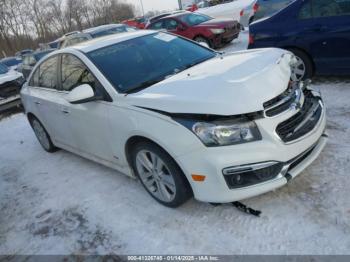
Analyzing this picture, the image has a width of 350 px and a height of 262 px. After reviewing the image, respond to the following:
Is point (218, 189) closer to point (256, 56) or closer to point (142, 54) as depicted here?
point (256, 56)

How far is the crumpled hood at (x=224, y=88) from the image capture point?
2.78 metres

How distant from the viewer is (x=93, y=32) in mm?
12562

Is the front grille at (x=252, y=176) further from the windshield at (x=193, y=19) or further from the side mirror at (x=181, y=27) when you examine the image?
the windshield at (x=193, y=19)

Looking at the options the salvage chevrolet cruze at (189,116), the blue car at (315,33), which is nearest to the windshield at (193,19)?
the blue car at (315,33)

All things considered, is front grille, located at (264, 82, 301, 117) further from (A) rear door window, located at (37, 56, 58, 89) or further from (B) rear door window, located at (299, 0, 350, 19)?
(A) rear door window, located at (37, 56, 58, 89)

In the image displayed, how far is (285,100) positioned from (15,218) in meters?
3.29

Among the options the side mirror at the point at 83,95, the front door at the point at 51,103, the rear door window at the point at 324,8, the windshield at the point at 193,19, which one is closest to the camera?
the side mirror at the point at 83,95

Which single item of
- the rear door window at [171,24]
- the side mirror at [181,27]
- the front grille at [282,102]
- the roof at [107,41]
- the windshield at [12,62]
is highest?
the roof at [107,41]

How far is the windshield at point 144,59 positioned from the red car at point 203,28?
700 centimetres

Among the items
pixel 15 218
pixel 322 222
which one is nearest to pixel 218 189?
pixel 322 222

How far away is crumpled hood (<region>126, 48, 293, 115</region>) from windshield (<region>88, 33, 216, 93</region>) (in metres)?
0.26

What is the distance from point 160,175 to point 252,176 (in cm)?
92

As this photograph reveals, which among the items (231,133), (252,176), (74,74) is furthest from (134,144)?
(74,74)

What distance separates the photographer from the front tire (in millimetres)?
3074
